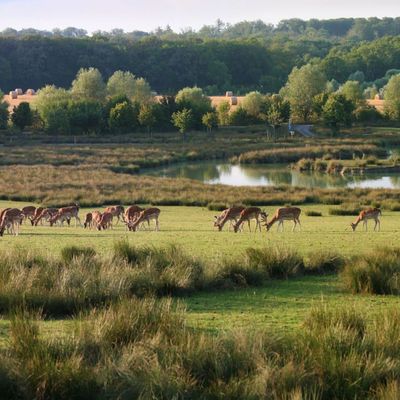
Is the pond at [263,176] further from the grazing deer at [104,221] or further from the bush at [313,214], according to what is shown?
the grazing deer at [104,221]

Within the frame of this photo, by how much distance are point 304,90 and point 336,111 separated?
17667 millimetres

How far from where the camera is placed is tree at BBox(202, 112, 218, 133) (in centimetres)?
9910

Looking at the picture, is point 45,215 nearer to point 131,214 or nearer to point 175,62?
point 131,214

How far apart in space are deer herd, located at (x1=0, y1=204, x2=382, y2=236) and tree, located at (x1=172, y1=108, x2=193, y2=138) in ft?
226

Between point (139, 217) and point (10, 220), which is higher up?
point (10, 220)

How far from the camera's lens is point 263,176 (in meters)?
62.9

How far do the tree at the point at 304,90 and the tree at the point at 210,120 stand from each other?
15.4 meters

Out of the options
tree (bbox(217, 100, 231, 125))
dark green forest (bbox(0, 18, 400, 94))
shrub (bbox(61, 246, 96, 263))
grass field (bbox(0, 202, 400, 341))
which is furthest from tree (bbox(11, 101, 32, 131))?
shrub (bbox(61, 246, 96, 263))

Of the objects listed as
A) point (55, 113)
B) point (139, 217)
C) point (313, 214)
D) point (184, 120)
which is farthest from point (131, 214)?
point (184, 120)

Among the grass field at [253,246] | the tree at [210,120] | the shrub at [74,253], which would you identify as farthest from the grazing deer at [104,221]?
the tree at [210,120]

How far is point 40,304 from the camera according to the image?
11547 mm

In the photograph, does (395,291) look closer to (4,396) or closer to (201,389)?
(201,389)

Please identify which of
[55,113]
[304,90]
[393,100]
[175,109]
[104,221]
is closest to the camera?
[104,221]

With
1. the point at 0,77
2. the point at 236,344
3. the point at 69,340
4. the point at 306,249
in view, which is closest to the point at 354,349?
the point at 236,344
